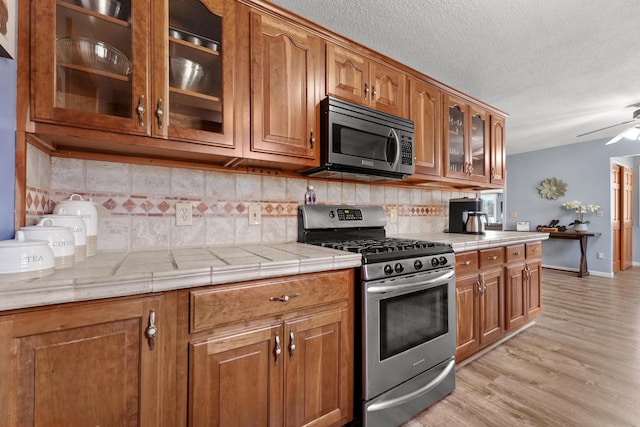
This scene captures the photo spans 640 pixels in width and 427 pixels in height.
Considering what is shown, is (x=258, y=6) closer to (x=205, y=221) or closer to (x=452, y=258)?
(x=205, y=221)

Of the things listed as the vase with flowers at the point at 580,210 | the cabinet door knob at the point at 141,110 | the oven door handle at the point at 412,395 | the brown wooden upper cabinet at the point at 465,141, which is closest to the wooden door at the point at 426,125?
the brown wooden upper cabinet at the point at 465,141

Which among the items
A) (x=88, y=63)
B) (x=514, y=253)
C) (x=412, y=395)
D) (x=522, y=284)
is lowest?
(x=412, y=395)

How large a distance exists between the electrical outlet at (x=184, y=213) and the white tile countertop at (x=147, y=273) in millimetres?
223

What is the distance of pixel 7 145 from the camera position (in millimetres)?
A: 919

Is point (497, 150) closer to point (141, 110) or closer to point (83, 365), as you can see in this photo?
point (141, 110)

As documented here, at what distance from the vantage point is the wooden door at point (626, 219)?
517cm

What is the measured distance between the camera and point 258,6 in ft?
4.73

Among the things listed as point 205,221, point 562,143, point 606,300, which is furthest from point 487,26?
point 562,143

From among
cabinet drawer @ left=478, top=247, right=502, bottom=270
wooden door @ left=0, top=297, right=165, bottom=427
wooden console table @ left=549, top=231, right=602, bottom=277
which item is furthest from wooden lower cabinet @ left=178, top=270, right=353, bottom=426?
wooden console table @ left=549, top=231, right=602, bottom=277

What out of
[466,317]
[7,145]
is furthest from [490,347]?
[7,145]

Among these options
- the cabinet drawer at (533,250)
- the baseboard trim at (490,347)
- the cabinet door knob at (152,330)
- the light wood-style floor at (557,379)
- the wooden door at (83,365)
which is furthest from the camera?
the cabinet drawer at (533,250)

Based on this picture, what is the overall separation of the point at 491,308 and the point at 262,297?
6.25ft

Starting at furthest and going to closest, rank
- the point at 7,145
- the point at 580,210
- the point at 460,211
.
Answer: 1. the point at 580,210
2. the point at 460,211
3. the point at 7,145

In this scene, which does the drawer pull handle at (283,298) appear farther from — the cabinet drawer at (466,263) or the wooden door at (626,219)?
the wooden door at (626,219)
